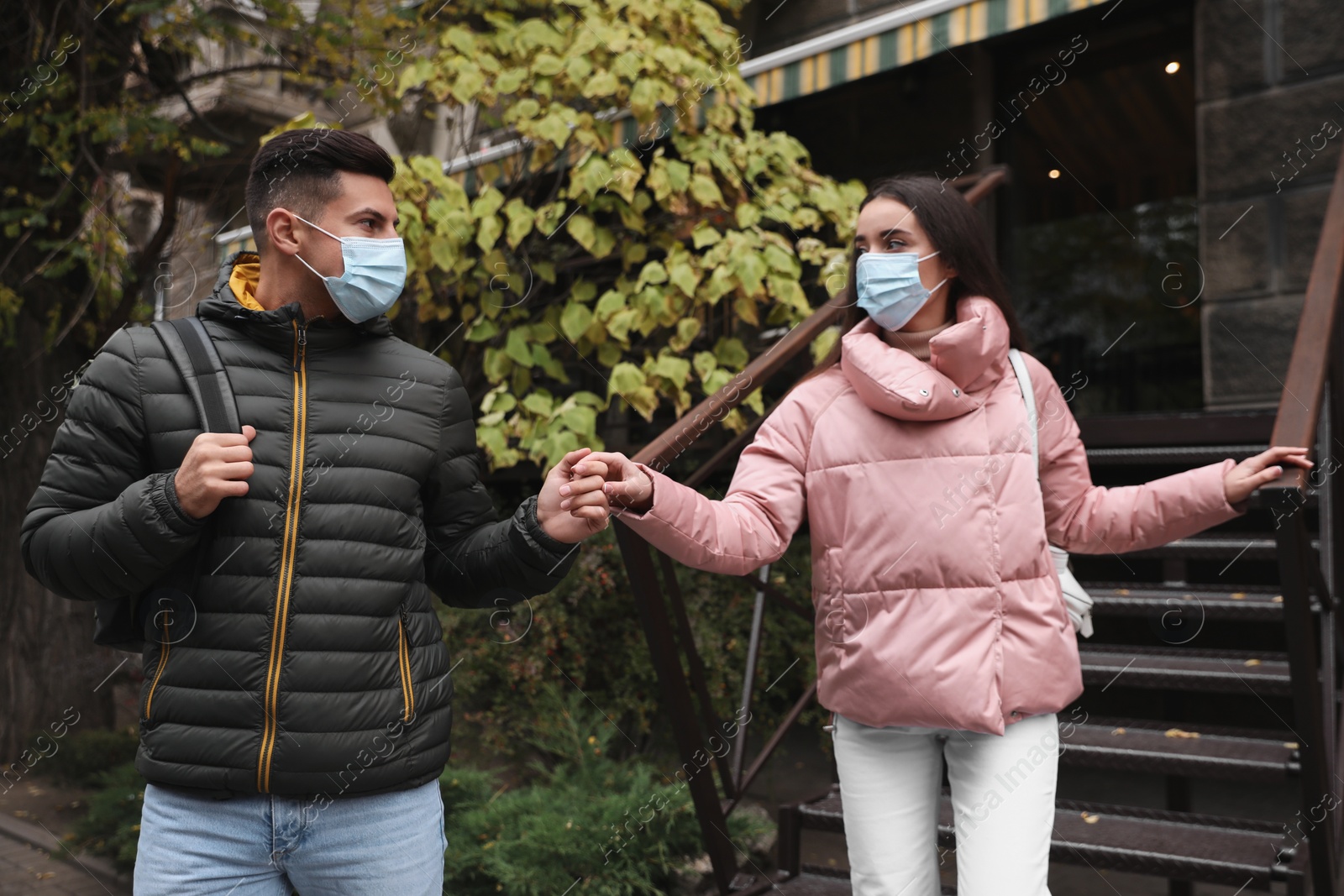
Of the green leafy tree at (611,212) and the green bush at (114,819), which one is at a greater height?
the green leafy tree at (611,212)

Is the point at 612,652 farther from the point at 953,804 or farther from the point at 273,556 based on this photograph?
the point at 273,556

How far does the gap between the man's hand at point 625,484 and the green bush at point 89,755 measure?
18.1 feet

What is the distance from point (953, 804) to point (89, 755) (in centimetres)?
595

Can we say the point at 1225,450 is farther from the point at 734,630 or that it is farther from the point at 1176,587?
the point at 734,630

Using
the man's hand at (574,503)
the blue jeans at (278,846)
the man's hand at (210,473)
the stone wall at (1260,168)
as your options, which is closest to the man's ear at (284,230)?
A: the man's hand at (210,473)

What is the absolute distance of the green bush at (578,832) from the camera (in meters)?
3.80

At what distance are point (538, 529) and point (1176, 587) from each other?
10.1 feet

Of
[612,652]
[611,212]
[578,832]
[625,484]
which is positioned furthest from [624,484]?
[612,652]

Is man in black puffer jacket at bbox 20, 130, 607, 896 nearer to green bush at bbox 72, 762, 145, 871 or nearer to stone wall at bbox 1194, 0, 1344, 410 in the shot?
green bush at bbox 72, 762, 145, 871

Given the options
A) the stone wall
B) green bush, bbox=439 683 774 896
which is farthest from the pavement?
the stone wall

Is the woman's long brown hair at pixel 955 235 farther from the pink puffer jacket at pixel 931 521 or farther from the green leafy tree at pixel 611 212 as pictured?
the green leafy tree at pixel 611 212

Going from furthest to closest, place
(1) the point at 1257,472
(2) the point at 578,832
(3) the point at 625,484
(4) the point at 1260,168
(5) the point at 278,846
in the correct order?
(4) the point at 1260,168, (2) the point at 578,832, (1) the point at 1257,472, (3) the point at 625,484, (5) the point at 278,846

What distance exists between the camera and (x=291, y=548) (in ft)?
5.93

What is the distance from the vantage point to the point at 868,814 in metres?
2.23
